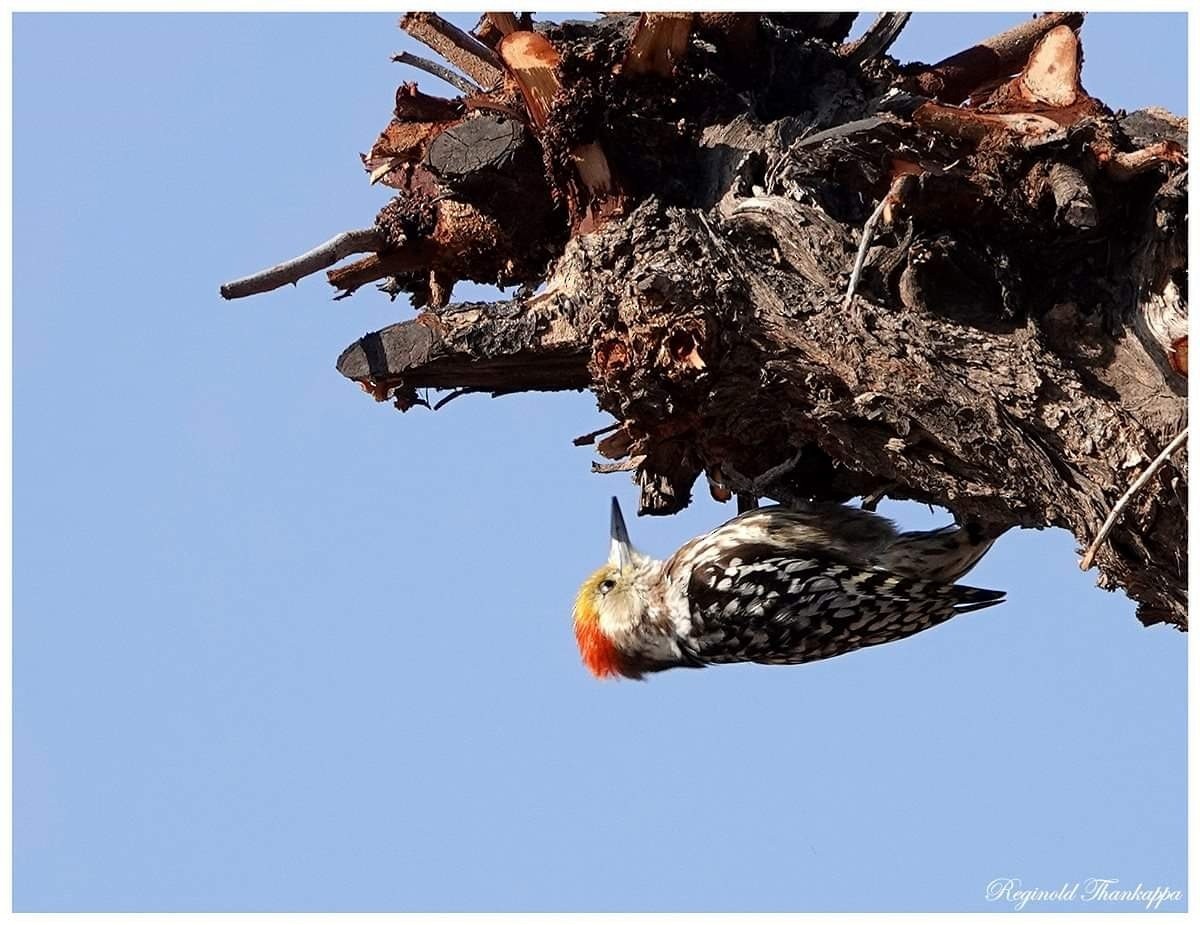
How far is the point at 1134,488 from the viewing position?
148 inches

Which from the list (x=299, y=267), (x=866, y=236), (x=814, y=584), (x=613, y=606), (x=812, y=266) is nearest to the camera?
(x=866, y=236)

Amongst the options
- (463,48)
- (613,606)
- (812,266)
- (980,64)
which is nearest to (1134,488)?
(812,266)

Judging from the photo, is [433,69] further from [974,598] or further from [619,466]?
[974,598]

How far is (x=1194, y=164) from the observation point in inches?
169

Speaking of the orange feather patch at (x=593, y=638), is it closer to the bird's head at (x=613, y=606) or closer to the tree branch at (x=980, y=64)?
the bird's head at (x=613, y=606)

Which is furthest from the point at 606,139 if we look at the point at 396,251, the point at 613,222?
the point at 396,251

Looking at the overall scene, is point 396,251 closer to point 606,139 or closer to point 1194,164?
point 606,139

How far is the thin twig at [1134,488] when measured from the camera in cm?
377

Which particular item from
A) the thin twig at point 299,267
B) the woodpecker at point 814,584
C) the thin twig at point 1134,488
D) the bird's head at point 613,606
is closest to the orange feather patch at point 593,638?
the bird's head at point 613,606

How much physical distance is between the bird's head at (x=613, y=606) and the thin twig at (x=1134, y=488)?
261 centimetres

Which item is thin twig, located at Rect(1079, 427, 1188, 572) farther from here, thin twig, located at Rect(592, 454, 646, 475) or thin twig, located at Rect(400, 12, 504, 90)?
thin twig, located at Rect(400, 12, 504, 90)

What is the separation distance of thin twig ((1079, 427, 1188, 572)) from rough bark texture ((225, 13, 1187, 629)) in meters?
0.08

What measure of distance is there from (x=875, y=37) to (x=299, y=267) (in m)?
2.17

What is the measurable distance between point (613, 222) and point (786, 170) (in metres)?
0.57
